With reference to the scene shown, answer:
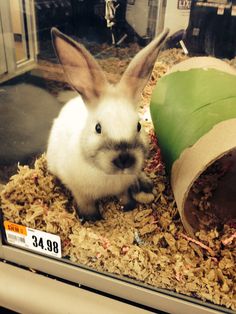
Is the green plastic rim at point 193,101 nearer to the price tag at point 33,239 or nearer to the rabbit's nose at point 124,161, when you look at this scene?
the rabbit's nose at point 124,161

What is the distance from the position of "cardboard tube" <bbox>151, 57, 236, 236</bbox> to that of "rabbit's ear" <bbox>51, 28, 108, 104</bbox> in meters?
0.12

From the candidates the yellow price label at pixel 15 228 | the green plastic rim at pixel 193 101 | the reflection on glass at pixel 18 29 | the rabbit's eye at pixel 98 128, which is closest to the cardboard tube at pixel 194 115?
the green plastic rim at pixel 193 101

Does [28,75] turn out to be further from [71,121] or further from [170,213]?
[170,213]

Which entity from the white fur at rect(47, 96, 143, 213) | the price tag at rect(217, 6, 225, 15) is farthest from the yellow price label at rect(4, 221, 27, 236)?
the price tag at rect(217, 6, 225, 15)

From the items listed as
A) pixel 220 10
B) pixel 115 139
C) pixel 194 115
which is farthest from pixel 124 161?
pixel 220 10

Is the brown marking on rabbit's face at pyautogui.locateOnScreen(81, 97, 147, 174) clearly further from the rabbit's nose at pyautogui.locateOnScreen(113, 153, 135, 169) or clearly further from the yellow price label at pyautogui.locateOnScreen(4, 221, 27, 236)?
the yellow price label at pyautogui.locateOnScreen(4, 221, 27, 236)

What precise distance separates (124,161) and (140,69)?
0.60 ft

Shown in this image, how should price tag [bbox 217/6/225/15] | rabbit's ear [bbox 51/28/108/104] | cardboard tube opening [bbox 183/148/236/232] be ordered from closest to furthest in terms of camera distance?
price tag [bbox 217/6/225/15]
rabbit's ear [bbox 51/28/108/104]
cardboard tube opening [bbox 183/148/236/232]

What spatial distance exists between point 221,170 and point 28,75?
496 millimetres

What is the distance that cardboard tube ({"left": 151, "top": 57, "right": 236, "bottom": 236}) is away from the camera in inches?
26.9

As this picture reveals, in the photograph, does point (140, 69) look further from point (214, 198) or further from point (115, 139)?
point (214, 198)

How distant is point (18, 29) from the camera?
0.78 meters

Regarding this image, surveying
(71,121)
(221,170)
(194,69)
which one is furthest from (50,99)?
(221,170)

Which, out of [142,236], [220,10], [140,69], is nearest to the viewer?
[220,10]
